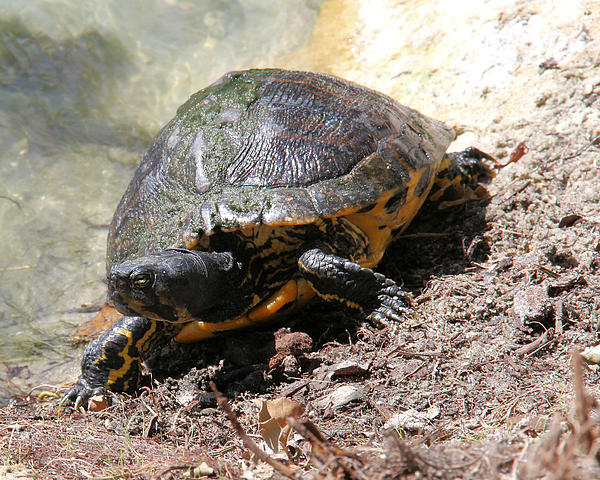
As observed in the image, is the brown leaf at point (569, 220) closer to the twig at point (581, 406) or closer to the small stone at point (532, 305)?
the small stone at point (532, 305)

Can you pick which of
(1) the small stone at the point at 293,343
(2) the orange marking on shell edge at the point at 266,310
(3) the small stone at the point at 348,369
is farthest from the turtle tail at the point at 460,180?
(3) the small stone at the point at 348,369

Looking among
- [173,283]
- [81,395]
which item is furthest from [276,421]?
[81,395]

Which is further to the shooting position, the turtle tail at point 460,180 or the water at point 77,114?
the water at point 77,114

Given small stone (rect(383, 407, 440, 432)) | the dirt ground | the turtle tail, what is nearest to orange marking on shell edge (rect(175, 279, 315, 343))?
the dirt ground

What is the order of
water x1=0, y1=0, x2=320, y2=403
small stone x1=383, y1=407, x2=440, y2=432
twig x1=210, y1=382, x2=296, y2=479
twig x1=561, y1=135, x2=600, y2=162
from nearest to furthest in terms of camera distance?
twig x1=210, y1=382, x2=296, y2=479
small stone x1=383, y1=407, x2=440, y2=432
twig x1=561, y1=135, x2=600, y2=162
water x1=0, y1=0, x2=320, y2=403

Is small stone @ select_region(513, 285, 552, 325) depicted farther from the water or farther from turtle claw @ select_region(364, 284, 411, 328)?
the water
